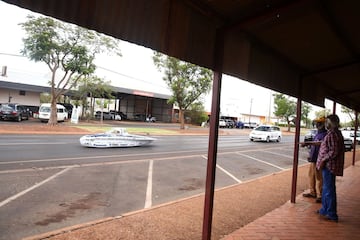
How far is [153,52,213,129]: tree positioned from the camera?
33844mm

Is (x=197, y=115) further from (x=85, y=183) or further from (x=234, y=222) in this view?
(x=234, y=222)

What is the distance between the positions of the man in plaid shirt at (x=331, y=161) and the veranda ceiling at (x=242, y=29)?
1303mm

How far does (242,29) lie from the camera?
4.40 m

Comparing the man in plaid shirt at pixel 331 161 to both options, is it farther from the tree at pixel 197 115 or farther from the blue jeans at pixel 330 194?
the tree at pixel 197 115

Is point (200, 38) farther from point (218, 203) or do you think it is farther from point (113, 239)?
point (218, 203)

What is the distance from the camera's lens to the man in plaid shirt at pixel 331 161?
5.26 metres

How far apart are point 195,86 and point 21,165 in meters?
25.8

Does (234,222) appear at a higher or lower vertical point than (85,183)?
higher

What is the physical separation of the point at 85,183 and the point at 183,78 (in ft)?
87.2

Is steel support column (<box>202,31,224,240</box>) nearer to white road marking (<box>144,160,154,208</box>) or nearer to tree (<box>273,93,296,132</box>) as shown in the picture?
white road marking (<box>144,160,154,208</box>)

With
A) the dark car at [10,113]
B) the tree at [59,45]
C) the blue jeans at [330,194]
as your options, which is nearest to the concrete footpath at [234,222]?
the blue jeans at [330,194]

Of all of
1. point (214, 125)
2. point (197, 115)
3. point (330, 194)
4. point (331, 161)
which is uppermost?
point (197, 115)

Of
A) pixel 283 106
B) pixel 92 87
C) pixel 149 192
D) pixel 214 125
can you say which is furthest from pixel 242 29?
pixel 283 106

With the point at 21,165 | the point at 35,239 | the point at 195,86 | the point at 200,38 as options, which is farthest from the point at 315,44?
the point at 195,86
